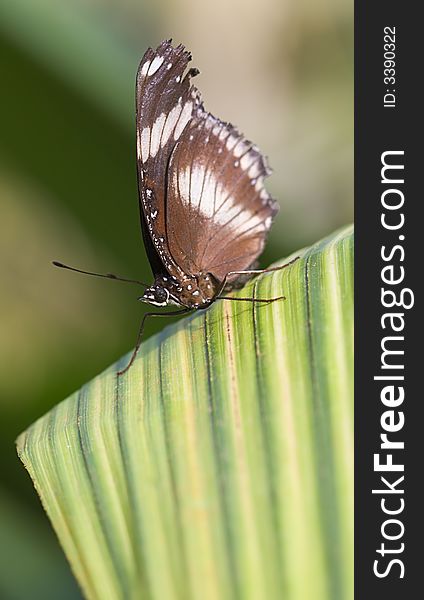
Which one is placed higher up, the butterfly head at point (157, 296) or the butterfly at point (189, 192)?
the butterfly at point (189, 192)

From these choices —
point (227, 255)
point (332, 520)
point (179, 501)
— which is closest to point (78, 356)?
point (227, 255)

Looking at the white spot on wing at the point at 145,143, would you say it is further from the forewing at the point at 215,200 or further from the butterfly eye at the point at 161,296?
the butterfly eye at the point at 161,296

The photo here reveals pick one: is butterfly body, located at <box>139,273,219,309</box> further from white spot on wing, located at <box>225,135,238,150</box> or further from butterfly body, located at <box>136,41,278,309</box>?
white spot on wing, located at <box>225,135,238,150</box>

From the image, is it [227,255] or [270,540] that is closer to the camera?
[270,540]

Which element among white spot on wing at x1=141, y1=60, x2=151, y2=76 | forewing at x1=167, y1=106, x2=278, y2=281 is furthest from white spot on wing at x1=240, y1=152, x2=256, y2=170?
white spot on wing at x1=141, y1=60, x2=151, y2=76

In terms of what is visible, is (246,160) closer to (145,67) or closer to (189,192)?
(189,192)

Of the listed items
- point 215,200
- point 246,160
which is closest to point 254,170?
point 246,160

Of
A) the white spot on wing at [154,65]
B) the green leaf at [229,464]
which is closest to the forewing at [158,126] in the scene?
the white spot on wing at [154,65]

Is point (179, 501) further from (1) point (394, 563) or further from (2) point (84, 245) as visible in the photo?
(2) point (84, 245)
